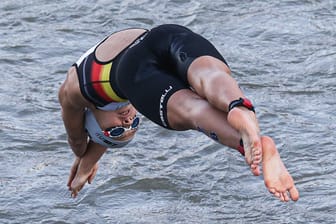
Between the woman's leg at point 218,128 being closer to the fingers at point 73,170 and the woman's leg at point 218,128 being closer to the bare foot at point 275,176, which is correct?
the bare foot at point 275,176

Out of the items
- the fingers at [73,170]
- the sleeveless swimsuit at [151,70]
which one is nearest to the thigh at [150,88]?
the sleeveless swimsuit at [151,70]

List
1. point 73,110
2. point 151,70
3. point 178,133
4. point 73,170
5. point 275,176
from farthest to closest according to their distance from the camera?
1. point 178,133
2. point 73,170
3. point 73,110
4. point 151,70
5. point 275,176

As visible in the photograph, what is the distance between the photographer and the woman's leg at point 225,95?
483cm

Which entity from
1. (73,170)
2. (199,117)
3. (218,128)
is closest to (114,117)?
(73,170)

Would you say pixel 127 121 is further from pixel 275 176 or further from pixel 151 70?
pixel 275 176

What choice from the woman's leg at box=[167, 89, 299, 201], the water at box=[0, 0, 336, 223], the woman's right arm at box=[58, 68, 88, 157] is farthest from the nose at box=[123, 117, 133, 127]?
the water at box=[0, 0, 336, 223]

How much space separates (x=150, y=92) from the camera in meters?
5.54

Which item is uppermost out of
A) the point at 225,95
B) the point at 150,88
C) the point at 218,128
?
the point at 225,95

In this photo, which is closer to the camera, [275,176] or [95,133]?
[275,176]

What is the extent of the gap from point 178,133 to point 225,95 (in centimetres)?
359

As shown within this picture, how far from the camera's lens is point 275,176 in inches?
190

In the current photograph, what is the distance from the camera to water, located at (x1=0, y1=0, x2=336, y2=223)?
7.49 metres

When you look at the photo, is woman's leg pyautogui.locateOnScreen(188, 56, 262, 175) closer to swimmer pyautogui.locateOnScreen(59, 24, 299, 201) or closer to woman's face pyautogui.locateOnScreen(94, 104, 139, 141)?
swimmer pyautogui.locateOnScreen(59, 24, 299, 201)

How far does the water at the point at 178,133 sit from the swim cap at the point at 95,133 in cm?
103
